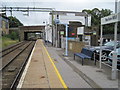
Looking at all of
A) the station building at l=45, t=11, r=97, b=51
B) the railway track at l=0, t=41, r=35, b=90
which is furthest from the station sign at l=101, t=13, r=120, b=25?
the station building at l=45, t=11, r=97, b=51

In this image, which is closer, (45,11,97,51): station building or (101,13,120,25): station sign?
(101,13,120,25): station sign

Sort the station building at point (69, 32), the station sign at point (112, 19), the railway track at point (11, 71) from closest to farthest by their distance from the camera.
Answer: the station sign at point (112, 19) < the railway track at point (11, 71) < the station building at point (69, 32)

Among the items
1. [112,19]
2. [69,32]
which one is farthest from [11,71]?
[69,32]

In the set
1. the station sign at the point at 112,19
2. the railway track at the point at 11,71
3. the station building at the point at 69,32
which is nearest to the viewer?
the station sign at the point at 112,19

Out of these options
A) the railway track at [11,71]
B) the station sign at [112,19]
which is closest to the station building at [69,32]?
the railway track at [11,71]

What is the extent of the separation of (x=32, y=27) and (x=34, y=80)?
74.6 m

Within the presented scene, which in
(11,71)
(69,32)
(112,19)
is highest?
(69,32)

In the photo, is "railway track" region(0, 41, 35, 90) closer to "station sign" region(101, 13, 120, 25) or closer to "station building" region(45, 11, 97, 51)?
"station sign" region(101, 13, 120, 25)

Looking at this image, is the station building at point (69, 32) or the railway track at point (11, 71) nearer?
the railway track at point (11, 71)

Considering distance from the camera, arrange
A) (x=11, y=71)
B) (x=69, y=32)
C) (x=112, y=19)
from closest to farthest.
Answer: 1. (x=112, y=19)
2. (x=11, y=71)
3. (x=69, y=32)

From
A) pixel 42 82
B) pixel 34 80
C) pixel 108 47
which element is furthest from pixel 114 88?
pixel 108 47

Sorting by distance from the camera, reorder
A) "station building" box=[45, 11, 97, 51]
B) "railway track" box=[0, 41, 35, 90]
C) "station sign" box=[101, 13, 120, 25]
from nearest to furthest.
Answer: "station sign" box=[101, 13, 120, 25]
"railway track" box=[0, 41, 35, 90]
"station building" box=[45, 11, 97, 51]

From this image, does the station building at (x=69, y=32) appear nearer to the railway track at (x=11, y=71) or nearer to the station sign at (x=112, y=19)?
the railway track at (x=11, y=71)

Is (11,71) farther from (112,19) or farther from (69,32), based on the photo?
(69,32)
